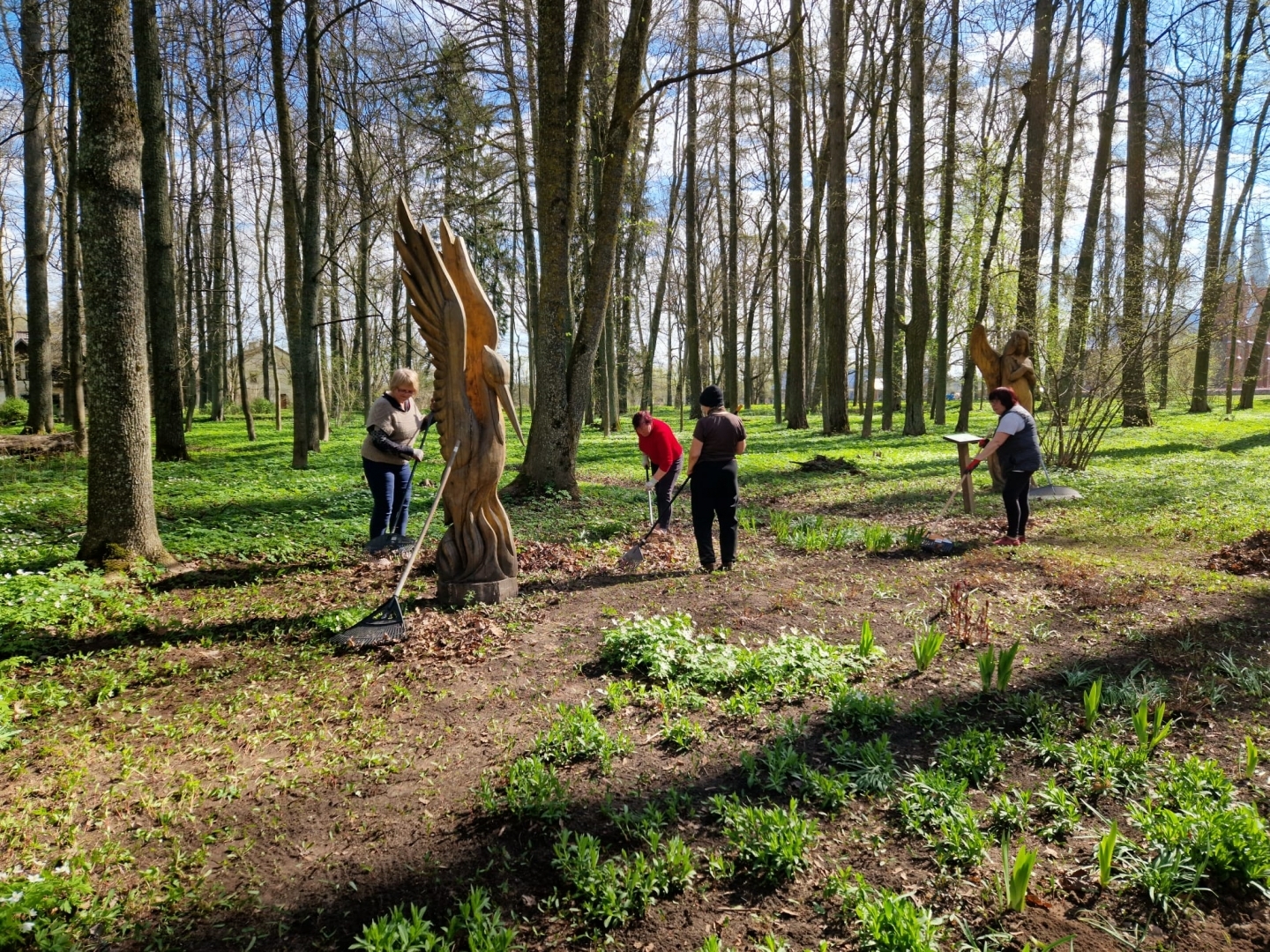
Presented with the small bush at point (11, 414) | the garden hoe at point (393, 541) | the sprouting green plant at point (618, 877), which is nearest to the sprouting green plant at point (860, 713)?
the sprouting green plant at point (618, 877)

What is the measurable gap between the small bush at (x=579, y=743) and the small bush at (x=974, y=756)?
1628 millimetres

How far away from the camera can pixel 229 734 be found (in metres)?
3.82

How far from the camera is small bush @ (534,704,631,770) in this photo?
356 centimetres

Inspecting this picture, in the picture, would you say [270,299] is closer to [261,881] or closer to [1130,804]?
[261,881]

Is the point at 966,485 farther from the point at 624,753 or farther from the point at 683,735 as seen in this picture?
the point at 624,753

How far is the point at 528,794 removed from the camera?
3.11 m

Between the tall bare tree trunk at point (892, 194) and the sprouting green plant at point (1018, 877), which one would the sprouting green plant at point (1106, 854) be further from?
the tall bare tree trunk at point (892, 194)

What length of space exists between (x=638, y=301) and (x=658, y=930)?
40.5 meters

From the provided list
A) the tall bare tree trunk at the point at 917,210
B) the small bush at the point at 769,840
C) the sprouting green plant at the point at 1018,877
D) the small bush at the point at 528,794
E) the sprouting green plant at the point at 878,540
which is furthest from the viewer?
the tall bare tree trunk at the point at 917,210

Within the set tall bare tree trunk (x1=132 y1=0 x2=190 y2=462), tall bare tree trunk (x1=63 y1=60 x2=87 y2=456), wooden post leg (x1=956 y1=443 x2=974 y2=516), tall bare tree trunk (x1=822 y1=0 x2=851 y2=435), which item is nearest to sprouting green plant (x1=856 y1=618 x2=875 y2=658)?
wooden post leg (x1=956 y1=443 x2=974 y2=516)

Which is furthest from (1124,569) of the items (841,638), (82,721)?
(82,721)

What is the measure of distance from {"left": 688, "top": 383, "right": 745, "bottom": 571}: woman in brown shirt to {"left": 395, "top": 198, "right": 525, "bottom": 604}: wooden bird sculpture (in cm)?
200

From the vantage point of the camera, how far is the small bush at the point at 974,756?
331cm

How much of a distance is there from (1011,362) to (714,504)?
610 cm
